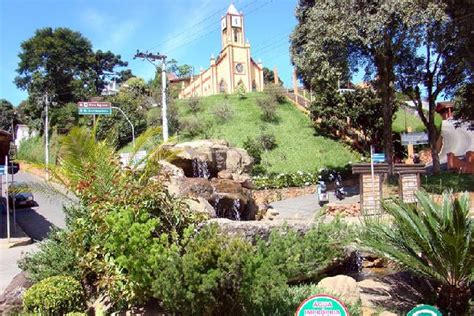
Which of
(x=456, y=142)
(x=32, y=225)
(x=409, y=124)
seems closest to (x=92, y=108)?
(x=32, y=225)

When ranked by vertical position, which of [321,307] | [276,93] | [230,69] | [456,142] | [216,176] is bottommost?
[321,307]

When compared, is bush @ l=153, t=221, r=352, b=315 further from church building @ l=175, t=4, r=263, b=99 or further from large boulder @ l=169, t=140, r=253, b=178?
church building @ l=175, t=4, r=263, b=99

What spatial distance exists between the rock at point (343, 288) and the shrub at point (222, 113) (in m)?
32.3

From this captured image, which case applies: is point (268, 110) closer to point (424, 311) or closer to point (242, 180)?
point (242, 180)

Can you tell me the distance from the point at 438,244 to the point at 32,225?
19758 millimetres

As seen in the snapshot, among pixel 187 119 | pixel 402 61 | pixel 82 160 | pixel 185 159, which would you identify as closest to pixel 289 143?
pixel 187 119

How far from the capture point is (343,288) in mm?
6535

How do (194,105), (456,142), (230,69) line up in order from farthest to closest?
(230,69)
(456,142)
(194,105)

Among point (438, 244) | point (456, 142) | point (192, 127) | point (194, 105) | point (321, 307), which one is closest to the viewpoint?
point (321, 307)

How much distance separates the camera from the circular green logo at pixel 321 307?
3.83 metres

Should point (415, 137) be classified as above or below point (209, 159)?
above

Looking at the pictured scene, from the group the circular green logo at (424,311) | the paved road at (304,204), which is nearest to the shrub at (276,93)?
the paved road at (304,204)

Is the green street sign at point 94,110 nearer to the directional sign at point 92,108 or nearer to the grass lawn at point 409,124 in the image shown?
the directional sign at point 92,108

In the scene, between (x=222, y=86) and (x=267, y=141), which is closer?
(x=267, y=141)
